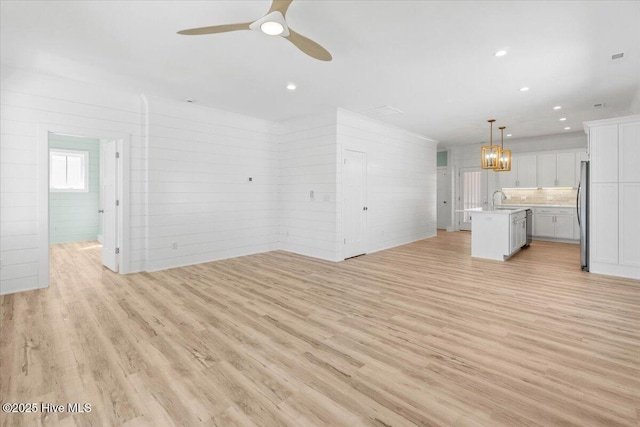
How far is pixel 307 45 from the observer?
276 cm

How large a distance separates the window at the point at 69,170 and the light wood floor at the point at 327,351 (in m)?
4.80

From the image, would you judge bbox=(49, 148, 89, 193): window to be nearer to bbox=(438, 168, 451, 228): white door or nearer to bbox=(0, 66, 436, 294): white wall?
bbox=(0, 66, 436, 294): white wall

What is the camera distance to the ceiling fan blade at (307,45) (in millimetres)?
2604

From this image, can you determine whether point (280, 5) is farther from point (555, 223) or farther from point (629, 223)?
point (555, 223)

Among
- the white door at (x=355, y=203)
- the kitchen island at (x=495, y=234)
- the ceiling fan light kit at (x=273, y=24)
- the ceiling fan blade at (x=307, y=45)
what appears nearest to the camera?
the ceiling fan light kit at (x=273, y=24)

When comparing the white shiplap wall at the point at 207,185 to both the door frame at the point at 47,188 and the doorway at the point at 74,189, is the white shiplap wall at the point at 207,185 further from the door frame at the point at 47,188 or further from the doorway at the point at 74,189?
the doorway at the point at 74,189

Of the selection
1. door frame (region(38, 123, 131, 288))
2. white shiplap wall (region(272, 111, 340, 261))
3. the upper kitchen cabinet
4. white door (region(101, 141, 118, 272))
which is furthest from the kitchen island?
white door (region(101, 141, 118, 272))

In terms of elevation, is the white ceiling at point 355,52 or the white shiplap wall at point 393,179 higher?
the white ceiling at point 355,52

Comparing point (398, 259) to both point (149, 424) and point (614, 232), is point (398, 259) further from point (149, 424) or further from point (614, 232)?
point (149, 424)

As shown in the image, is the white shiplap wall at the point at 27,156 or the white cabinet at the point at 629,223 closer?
the white shiplap wall at the point at 27,156

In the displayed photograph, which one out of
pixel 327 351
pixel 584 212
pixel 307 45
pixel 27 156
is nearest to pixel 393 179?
pixel 584 212

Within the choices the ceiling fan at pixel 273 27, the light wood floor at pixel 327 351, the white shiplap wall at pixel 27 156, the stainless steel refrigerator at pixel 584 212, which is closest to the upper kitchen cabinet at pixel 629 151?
the stainless steel refrigerator at pixel 584 212

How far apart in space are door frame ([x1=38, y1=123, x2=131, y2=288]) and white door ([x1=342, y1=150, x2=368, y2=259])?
390 centimetres

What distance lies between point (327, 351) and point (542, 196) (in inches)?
364
